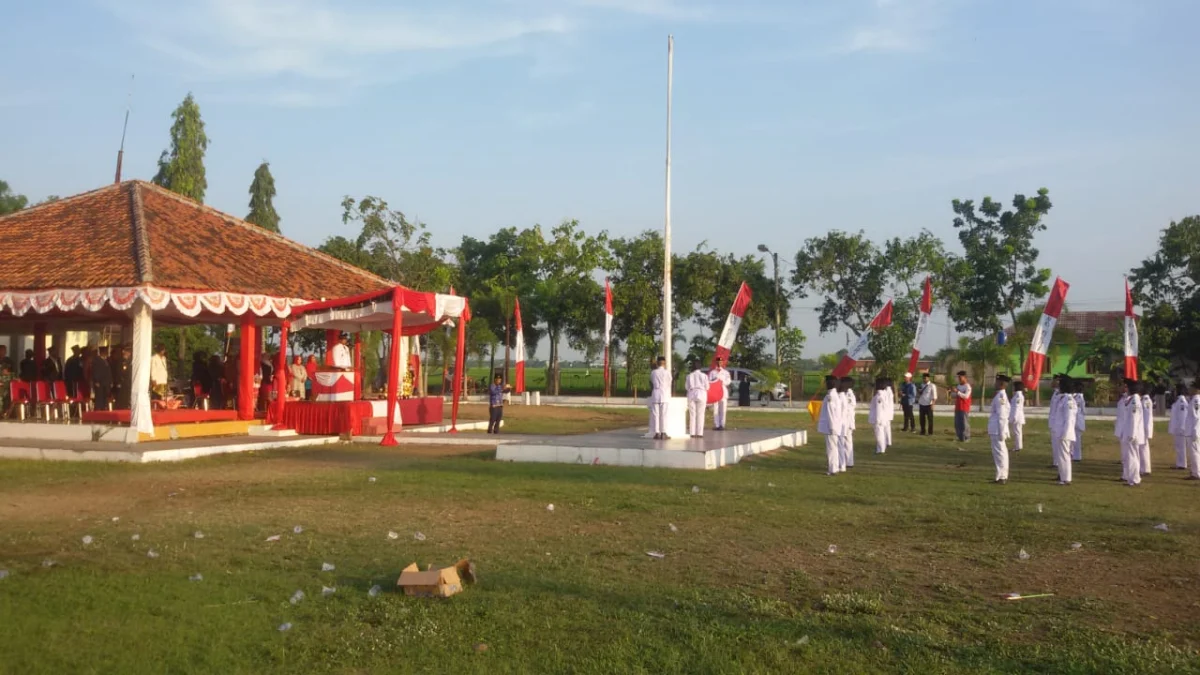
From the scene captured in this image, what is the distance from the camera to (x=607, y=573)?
7.68 m

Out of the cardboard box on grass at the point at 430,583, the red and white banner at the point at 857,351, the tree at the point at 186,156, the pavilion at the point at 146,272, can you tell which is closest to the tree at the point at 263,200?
the tree at the point at 186,156

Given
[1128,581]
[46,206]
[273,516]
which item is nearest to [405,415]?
[46,206]

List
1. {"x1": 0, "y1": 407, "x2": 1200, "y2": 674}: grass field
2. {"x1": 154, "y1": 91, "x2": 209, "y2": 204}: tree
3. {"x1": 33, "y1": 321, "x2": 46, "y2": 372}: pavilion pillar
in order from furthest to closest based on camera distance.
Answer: {"x1": 154, "y1": 91, "x2": 209, "y2": 204}: tree < {"x1": 33, "y1": 321, "x2": 46, "y2": 372}: pavilion pillar < {"x1": 0, "y1": 407, "x2": 1200, "y2": 674}: grass field

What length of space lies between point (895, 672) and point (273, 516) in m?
7.01

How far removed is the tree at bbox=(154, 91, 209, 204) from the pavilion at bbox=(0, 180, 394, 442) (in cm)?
1488

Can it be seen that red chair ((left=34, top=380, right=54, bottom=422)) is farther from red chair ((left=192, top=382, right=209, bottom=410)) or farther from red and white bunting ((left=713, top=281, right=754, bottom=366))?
red and white bunting ((left=713, top=281, right=754, bottom=366))

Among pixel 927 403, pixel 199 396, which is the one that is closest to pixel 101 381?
pixel 199 396

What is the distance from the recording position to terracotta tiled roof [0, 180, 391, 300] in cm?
1836

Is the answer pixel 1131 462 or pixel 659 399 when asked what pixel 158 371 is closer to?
pixel 659 399

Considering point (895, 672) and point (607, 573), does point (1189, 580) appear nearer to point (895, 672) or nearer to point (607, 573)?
point (895, 672)

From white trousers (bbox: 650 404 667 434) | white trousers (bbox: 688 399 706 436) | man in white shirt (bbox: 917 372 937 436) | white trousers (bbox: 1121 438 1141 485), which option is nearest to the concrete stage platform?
white trousers (bbox: 650 404 667 434)

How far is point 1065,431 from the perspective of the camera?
14.6 m

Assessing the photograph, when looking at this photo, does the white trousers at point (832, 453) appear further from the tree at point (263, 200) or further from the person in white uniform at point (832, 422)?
the tree at point (263, 200)

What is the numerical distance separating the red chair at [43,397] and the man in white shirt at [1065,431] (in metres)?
18.7
